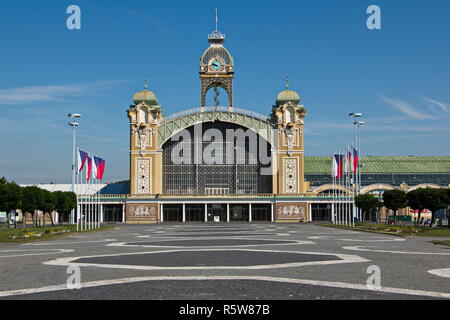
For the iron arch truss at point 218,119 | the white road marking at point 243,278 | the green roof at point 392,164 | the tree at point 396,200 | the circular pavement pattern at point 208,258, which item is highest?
the iron arch truss at point 218,119

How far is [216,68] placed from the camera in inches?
5389

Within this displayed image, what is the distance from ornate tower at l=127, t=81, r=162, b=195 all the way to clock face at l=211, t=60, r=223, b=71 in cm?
1774

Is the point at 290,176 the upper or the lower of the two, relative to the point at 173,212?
upper

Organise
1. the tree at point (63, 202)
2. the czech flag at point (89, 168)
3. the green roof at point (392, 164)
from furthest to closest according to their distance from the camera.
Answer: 1. the green roof at point (392, 164)
2. the tree at point (63, 202)
3. the czech flag at point (89, 168)

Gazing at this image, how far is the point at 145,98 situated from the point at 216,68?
19.3 metres

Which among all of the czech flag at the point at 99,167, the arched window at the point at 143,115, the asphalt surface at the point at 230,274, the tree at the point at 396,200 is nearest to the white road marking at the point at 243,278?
the asphalt surface at the point at 230,274

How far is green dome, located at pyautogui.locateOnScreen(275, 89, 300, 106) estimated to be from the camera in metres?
131

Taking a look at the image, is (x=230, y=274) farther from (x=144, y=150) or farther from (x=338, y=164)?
(x=144, y=150)

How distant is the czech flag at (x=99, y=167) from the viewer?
274ft

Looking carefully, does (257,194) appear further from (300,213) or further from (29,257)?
(29,257)

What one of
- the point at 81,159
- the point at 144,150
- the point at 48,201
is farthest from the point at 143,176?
the point at 81,159

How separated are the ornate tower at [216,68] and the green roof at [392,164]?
120 ft

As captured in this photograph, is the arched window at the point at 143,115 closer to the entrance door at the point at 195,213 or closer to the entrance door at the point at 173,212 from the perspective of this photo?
the entrance door at the point at 173,212
